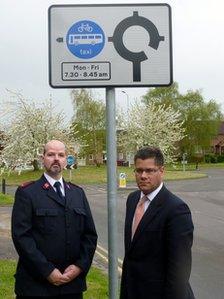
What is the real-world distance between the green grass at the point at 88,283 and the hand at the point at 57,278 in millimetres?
2749

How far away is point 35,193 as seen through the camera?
3.83 m

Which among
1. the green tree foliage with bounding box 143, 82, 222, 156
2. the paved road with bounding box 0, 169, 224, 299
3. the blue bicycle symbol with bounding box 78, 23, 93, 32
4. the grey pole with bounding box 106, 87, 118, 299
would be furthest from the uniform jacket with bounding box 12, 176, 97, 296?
the green tree foliage with bounding box 143, 82, 222, 156

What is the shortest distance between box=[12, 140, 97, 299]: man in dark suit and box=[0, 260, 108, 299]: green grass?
267 centimetres

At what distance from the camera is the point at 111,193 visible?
3.37m

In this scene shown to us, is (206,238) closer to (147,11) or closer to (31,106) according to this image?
(147,11)

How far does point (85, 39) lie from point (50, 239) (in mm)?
1418

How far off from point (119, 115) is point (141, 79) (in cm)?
5706

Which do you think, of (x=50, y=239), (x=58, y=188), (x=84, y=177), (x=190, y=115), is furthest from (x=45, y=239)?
(x=190, y=115)

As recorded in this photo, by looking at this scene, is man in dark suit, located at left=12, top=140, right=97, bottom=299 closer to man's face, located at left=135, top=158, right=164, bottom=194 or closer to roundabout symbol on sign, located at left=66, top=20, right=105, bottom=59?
man's face, located at left=135, top=158, right=164, bottom=194

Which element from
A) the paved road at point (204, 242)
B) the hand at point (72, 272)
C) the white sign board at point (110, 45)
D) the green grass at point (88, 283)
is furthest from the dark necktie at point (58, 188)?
the paved road at point (204, 242)

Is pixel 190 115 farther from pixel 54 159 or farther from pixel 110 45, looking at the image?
pixel 110 45

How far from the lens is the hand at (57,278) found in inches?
144

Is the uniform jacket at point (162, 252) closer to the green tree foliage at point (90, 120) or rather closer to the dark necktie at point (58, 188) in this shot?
the dark necktie at point (58, 188)

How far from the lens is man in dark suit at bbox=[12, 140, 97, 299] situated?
3.69 meters
